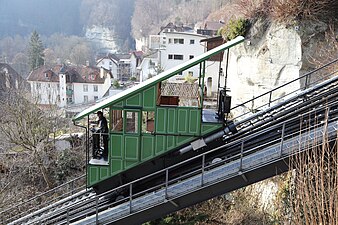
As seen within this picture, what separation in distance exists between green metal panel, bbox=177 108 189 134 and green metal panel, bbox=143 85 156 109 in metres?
0.78

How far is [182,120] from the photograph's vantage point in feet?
29.6

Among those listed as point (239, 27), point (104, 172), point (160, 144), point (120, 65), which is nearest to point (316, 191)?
point (160, 144)

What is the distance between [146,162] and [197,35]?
113 ft

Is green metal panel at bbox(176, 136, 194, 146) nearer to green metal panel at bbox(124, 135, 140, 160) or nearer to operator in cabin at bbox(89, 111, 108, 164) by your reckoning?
green metal panel at bbox(124, 135, 140, 160)

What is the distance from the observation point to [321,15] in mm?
14406

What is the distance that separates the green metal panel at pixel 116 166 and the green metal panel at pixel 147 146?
2.48 feet

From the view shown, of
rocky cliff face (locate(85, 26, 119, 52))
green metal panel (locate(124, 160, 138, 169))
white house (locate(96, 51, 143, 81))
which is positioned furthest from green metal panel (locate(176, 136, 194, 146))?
rocky cliff face (locate(85, 26, 119, 52))

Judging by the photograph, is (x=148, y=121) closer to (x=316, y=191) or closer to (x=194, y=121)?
(x=194, y=121)

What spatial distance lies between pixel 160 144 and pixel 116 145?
1.28 metres

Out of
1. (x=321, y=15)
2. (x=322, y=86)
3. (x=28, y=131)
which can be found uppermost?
(x=321, y=15)

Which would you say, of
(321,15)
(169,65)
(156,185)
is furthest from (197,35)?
(156,185)

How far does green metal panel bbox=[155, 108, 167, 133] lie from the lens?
9.01 meters

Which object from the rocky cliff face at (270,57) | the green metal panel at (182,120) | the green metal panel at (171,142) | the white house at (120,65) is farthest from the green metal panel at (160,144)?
the white house at (120,65)

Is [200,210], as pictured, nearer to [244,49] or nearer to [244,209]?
[244,209]
